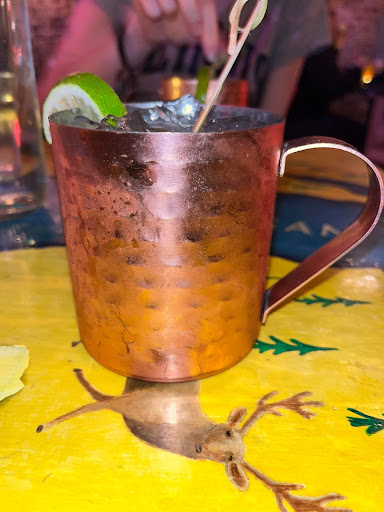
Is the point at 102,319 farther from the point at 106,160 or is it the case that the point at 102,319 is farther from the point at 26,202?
the point at 26,202

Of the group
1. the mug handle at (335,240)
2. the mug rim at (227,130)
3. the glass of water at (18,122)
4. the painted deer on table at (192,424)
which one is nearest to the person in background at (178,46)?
the glass of water at (18,122)

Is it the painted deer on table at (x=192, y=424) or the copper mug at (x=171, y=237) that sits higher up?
the copper mug at (x=171, y=237)

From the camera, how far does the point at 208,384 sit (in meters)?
0.40

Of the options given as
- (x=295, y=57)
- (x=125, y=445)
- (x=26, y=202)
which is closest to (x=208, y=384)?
(x=125, y=445)

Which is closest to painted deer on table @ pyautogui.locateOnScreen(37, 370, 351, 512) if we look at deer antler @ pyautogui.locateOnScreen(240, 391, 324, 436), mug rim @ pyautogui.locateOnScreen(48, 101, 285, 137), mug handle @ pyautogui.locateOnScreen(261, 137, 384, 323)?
deer antler @ pyautogui.locateOnScreen(240, 391, 324, 436)

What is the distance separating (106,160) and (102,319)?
136mm

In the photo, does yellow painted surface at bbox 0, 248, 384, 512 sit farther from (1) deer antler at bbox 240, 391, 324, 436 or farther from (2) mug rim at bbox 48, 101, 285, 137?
(2) mug rim at bbox 48, 101, 285, 137

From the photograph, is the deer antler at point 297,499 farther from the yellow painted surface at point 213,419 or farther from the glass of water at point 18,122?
the glass of water at point 18,122

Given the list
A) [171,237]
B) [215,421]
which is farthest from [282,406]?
[171,237]

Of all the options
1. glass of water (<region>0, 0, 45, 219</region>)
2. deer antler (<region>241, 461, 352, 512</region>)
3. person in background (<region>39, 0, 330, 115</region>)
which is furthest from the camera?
person in background (<region>39, 0, 330, 115</region>)

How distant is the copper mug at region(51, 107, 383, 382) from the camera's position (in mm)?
338

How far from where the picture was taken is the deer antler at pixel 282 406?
1.19 ft

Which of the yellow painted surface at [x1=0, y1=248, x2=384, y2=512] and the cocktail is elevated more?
the cocktail

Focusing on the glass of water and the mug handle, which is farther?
the glass of water
